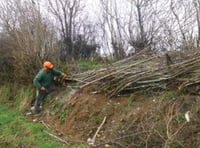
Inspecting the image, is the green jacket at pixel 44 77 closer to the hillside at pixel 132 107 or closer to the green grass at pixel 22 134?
the hillside at pixel 132 107

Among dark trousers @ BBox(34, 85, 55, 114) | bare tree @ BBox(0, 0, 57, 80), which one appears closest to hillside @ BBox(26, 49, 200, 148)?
dark trousers @ BBox(34, 85, 55, 114)

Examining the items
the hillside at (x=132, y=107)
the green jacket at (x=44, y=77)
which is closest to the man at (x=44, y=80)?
the green jacket at (x=44, y=77)

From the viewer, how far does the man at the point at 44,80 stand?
29.2 ft

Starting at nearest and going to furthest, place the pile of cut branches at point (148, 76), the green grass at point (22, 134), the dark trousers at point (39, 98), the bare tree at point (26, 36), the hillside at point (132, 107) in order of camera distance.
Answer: the hillside at point (132, 107), the pile of cut branches at point (148, 76), the green grass at point (22, 134), the dark trousers at point (39, 98), the bare tree at point (26, 36)

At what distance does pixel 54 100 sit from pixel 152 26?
7.49m

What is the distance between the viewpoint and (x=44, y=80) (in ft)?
30.0

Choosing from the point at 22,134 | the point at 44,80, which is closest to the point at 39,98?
the point at 44,80

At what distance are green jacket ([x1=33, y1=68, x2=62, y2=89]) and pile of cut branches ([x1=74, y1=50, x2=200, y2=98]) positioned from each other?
1190 mm

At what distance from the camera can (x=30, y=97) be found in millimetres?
10055

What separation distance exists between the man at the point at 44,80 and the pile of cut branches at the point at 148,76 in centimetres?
119

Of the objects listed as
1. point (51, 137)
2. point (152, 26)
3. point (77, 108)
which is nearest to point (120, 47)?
point (152, 26)

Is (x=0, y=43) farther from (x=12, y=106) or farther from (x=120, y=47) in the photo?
(x=120, y=47)

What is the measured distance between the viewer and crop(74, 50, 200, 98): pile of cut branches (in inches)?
259

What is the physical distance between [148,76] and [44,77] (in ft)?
10.7
